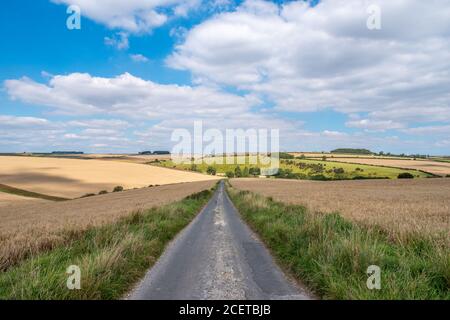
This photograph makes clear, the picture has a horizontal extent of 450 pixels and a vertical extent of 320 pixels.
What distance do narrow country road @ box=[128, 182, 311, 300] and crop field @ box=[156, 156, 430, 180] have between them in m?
101

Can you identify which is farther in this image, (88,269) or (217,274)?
(217,274)

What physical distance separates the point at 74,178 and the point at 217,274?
8789 cm

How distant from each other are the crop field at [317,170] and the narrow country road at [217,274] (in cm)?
10116

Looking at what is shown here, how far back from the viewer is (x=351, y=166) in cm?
12825

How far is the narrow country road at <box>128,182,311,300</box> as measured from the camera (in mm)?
7164

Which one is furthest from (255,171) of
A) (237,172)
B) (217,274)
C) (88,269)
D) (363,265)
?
(88,269)

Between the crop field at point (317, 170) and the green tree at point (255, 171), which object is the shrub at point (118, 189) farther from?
the green tree at point (255, 171)

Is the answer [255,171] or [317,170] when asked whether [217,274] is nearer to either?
[317,170]

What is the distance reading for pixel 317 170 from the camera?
132750 mm

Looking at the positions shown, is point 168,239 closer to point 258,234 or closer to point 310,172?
point 258,234

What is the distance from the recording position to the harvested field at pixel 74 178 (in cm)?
7269
